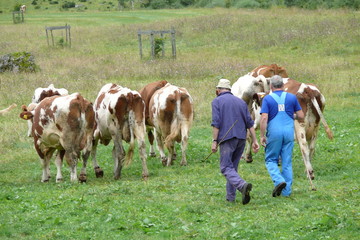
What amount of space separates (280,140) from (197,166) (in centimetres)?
445

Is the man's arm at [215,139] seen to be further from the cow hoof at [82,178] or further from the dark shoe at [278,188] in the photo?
the cow hoof at [82,178]

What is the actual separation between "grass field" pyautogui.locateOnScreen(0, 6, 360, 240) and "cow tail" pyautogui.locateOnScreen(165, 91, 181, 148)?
2.34 feet

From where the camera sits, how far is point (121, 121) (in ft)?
49.4

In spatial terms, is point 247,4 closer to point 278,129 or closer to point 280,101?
point 280,101

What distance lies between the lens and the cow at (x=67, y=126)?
47.4 feet

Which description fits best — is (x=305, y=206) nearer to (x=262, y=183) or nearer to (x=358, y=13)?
(x=262, y=183)

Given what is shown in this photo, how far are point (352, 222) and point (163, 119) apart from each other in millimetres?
7960

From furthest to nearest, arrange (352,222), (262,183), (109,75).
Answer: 1. (109,75)
2. (262,183)
3. (352,222)

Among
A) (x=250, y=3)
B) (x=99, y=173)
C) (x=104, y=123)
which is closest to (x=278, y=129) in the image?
(x=104, y=123)

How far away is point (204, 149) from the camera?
1814cm

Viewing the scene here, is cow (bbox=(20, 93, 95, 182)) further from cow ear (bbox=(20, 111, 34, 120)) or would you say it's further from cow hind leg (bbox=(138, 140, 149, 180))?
cow hind leg (bbox=(138, 140, 149, 180))

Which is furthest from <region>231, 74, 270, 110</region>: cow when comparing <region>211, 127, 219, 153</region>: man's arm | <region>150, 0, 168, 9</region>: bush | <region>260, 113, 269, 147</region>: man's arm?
<region>150, 0, 168, 9</region>: bush

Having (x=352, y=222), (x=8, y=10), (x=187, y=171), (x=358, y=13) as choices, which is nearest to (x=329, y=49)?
(x=358, y=13)

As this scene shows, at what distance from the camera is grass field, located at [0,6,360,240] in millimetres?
9820
